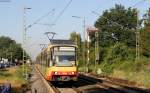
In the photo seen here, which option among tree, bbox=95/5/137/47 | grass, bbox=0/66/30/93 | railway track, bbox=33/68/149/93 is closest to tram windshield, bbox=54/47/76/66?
railway track, bbox=33/68/149/93

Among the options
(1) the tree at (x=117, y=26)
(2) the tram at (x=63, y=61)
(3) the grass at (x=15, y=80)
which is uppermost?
(1) the tree at (x=117, y=26)

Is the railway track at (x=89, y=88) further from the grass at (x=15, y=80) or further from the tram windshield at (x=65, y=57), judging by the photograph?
the grass at (x=15, y=80)

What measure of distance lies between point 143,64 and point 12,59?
338ft

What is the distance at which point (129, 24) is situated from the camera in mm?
112875

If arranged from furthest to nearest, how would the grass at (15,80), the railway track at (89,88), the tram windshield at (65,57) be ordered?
the grass at (15,80) < the tram windshield at (65,57) < the railway track at (89,88)

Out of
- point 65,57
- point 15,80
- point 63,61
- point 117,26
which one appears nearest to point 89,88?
point 63,61

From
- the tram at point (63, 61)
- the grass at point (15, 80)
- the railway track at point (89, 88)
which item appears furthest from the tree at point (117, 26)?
the tram at point (63, 61)

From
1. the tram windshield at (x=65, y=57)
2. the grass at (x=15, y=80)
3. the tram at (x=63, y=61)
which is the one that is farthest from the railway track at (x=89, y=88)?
the grass at (x=15, y=80)

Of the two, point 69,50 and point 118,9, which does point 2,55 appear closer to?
point 118,9

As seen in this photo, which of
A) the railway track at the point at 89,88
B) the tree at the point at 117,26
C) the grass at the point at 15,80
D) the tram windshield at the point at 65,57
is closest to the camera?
the railway track at the point at 89,88

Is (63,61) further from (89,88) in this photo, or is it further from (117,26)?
(117,26)

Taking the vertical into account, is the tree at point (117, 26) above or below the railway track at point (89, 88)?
above

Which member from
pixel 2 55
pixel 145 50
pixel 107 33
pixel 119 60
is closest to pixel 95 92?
pixel 119 60

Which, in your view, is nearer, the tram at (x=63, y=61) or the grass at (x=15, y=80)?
the tram at (x=63, y=61)
